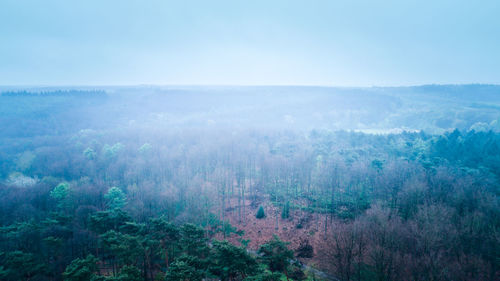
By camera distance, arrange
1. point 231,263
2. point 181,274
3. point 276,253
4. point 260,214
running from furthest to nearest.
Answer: point 260,214 → point 276,253 → point 231,263 → point 181,274

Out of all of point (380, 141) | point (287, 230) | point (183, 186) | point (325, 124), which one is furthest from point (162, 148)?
point (325, 124)

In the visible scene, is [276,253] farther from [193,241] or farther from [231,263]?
[193,241]

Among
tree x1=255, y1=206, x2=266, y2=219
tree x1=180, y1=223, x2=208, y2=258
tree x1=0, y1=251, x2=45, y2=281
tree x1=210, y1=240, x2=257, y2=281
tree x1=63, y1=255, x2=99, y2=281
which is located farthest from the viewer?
tree x1=255, y1=206, x2=266, y2=219

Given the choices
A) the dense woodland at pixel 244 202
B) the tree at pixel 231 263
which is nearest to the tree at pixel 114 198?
the dense woodland at pixel 244 202

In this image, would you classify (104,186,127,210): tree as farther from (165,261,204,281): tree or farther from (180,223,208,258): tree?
(165,261,204,281): tree

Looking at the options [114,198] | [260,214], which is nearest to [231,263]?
[260,214]

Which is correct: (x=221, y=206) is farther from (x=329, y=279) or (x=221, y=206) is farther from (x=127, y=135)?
(x=127, y=135)

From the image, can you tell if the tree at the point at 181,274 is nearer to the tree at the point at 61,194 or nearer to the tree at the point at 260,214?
the tree at the point at 260,214

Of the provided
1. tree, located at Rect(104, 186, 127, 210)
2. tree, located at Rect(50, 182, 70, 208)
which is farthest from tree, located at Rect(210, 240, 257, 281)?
tree, located at Rect(50, 182, 70, 208)
